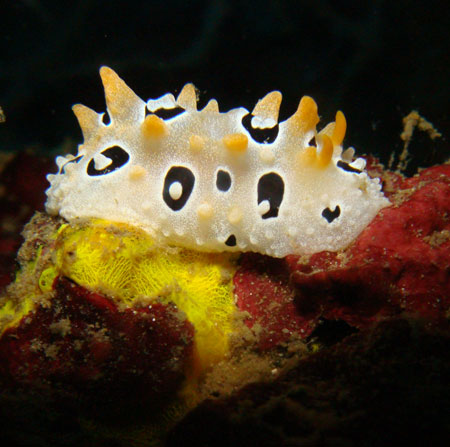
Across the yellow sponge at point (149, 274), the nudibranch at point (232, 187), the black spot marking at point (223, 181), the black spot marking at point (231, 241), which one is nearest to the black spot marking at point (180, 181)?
the nudibranch at point (232, 187)

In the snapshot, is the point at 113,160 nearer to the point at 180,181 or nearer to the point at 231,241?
the point at 180,181

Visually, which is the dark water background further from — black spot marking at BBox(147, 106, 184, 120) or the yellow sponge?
the yellow sponge

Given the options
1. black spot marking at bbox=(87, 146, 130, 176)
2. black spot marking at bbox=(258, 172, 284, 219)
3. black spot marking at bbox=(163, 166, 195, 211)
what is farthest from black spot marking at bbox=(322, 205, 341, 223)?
black spot marking at bbox=(87, 146, 130, 176)

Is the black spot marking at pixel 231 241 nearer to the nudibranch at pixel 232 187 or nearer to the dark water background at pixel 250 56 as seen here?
the nudibranch at pixel 232 187

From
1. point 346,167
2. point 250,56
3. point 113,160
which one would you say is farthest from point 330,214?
point 250,56

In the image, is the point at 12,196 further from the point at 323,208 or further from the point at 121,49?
the point at 323,208

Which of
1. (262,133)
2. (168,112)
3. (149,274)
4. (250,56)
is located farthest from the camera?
(250,56)

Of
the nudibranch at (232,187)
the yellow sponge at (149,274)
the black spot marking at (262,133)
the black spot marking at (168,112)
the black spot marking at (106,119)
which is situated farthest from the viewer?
the black spot marking at (106,119)
